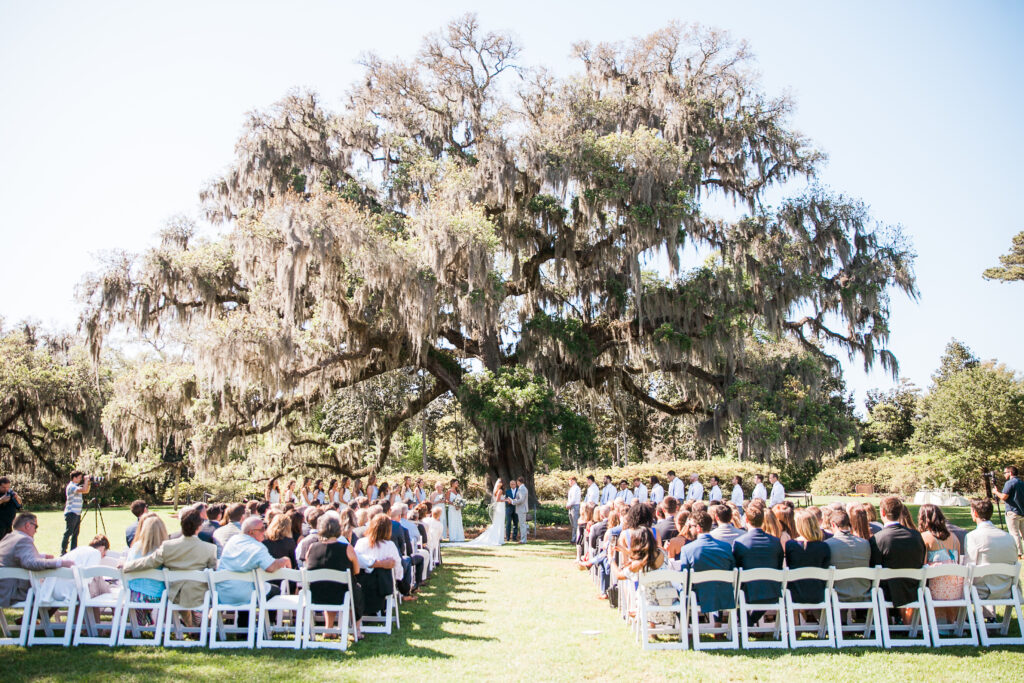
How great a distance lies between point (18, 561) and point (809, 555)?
6.53m

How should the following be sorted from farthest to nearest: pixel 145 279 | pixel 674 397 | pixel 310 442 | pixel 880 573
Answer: pixel 674 397, pixel 310 442, pixel 145 279, pixel 880 573

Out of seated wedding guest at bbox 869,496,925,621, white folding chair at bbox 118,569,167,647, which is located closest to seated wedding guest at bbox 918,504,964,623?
seated wedding guest at bbox 869,496,925,621

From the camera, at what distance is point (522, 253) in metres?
18.3

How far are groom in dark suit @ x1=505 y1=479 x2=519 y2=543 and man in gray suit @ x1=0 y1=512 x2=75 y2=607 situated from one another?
33.7 ft

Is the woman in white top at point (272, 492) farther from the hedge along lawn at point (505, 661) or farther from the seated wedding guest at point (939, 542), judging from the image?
the seated wedding guest at point (939, 542)

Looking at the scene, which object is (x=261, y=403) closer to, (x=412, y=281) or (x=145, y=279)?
(x=145, y=279)

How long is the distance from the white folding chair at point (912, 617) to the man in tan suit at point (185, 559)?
18.1 ft

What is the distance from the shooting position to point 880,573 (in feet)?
18.4

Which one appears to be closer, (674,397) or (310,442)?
(310,442)

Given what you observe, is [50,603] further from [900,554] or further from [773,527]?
[900,554]

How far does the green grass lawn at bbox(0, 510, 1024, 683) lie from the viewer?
478 centimetres

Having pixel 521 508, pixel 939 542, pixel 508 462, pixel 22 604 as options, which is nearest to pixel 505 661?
pixel 22 604

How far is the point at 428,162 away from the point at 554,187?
3.22 meters

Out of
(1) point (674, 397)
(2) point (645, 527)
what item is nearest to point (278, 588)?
(2) point (645, 527)
